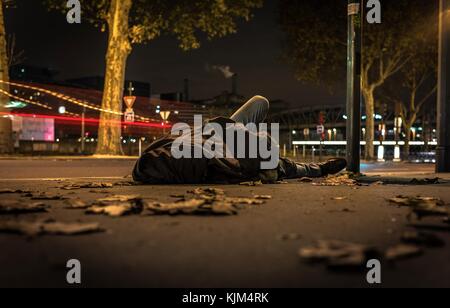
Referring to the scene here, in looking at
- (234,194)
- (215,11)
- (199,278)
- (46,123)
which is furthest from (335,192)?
(46,123)

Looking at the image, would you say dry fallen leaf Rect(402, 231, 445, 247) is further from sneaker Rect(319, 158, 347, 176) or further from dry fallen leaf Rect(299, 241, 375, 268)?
sneaker Rect(319, 158, 347, 176)

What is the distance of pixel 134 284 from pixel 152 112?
111ft

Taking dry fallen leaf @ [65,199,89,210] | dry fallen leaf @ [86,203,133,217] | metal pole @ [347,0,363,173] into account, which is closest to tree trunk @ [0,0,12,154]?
metal pole @ [347,0,363,173]

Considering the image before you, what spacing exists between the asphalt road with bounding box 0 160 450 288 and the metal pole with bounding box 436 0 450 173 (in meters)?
7.69

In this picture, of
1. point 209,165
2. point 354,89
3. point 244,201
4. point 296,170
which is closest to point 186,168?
point 209,165

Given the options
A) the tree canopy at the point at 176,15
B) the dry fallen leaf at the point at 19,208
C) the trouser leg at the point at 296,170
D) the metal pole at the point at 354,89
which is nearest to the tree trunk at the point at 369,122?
the tree canopy at the point at 176,15

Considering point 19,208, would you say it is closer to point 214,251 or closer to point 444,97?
point 214,251

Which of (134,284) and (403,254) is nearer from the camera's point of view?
(134,284)

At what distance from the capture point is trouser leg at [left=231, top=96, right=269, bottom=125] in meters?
8.60

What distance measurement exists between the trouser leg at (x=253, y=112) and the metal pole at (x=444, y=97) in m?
5.33

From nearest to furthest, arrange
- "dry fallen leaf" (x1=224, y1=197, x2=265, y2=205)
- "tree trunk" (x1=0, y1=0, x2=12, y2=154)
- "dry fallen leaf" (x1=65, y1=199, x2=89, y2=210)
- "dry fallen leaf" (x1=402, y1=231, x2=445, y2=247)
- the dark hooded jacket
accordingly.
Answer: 1. "dry fallen leaf" (x1=402, y1=231, x2=445, y2=247)
2. "dry fallen leaf" (x1=65, y1=199, x2=89, y2=210)
3. "dry fallen leaf" (x1=224, y1=197, x2=265, y2=205)
4. the dark hooded jacket
5. "tree trunk" (x1=0, y1=0, x2=12, y2=154)

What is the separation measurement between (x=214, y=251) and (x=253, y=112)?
220 inches
